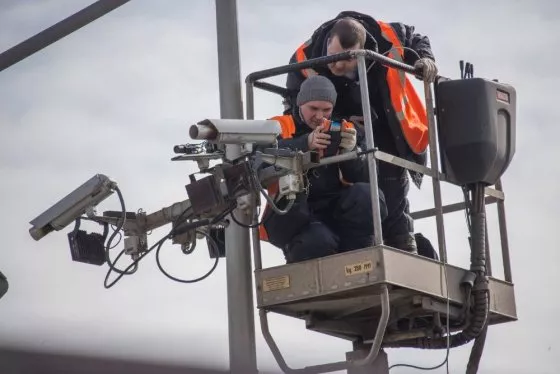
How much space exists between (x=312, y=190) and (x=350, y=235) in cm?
46

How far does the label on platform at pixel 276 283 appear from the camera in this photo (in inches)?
288

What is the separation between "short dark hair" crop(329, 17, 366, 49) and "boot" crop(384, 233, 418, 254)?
4.88 ft

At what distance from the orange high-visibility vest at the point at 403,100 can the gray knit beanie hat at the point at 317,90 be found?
0.49 metres

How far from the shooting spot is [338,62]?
759 cm

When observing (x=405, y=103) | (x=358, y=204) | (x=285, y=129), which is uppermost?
(x=405, y=103)

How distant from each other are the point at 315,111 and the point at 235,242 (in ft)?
4.18

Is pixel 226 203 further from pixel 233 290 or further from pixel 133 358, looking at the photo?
pixel 133 358

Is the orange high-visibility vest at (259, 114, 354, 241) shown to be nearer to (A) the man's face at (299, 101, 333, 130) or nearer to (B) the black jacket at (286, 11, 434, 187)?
(A) the man's face at (299, 101, 333, 130)

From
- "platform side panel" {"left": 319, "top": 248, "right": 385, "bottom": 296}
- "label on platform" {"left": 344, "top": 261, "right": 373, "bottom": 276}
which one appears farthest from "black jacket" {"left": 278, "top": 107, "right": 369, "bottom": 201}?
"label on platform" {"left": 344, "top": 261, "right": 373, "bottom": 276}

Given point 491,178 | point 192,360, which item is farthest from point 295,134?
point 192,360

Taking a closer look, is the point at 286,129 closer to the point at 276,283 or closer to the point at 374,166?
the point at 374,166

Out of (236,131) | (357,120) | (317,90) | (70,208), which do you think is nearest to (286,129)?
(317,90)

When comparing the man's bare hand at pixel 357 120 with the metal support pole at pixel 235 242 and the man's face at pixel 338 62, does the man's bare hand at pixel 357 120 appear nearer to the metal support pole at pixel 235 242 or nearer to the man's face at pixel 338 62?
the man's face at pixel 338 62

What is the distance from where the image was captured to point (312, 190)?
7.44 m
